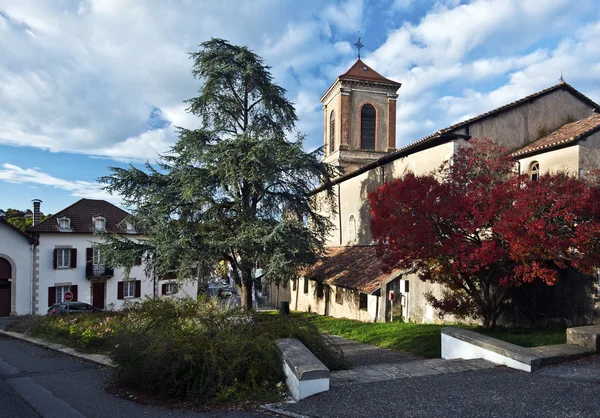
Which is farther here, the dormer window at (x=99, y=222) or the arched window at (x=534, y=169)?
the dormer window at (x=99, y=222)

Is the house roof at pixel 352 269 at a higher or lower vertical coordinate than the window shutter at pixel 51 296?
higher

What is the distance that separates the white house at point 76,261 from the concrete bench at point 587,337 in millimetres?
21918

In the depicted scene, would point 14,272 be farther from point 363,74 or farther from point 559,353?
point 559,353

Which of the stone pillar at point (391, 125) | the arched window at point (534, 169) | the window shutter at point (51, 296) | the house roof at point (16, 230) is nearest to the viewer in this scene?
Answer: the arched window at point (534, 169)

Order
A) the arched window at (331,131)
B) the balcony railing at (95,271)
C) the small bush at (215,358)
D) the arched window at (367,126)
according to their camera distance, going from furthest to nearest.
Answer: the arched window at (331,131) < the arched window at (367,126) < the balcony railing at (95,271) < the small bush at (215,358)

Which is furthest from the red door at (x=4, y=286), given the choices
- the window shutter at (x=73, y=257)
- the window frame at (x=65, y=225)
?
the window frame at (x=65, y=225)

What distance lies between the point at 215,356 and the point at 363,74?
A: 3008 cm

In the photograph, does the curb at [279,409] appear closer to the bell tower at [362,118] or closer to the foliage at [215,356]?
the foliage at [215,356]

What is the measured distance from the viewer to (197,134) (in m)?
18.6

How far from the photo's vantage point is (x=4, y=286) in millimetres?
26922

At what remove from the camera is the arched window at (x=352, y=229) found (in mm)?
25875

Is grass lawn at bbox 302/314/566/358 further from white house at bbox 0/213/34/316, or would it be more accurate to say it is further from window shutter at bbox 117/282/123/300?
white house at bbox 0/213/34/316

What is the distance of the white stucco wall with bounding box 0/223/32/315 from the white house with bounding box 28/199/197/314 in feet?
1.20

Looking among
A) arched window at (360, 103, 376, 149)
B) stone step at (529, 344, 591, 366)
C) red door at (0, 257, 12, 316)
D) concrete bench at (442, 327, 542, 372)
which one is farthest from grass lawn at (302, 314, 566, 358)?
red door at (0, 257, 12, 316)
